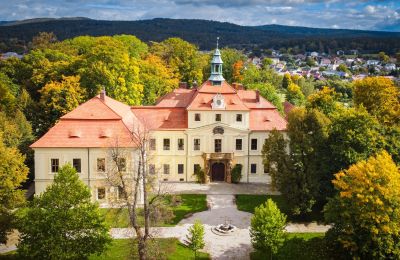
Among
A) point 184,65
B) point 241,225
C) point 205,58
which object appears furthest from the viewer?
point 205,58

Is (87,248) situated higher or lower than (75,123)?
lower

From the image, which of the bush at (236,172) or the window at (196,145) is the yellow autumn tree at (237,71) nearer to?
the window at (196,145)

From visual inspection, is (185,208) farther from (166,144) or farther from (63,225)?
(63,225)

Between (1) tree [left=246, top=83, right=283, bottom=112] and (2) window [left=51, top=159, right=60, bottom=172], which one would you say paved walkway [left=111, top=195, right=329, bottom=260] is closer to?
(2) window [left=51, top=159, right=60, bottom=172]

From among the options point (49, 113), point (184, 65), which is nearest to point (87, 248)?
point (49, 113)

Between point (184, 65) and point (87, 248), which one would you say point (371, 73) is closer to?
point (184, 65)

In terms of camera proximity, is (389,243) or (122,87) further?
(122,87)
